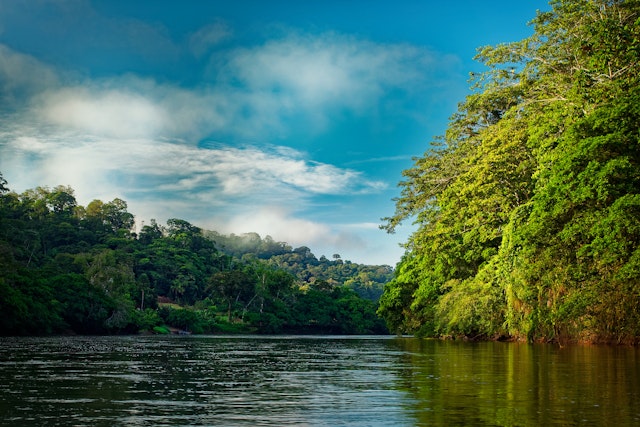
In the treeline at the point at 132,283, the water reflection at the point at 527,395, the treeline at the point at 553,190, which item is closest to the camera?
the water reflection at the point at 527,395

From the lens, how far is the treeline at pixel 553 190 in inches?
975

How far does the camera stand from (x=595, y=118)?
25891mm

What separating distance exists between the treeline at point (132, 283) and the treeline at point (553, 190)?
149 feet

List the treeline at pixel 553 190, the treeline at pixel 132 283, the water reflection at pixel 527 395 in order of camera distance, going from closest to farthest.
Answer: the water reflection at pixel 527 395 < the treeline at pixel 553 190 < the treeline at pixel 132 283

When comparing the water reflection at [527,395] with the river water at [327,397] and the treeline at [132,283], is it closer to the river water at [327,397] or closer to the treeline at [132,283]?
the river water at [327,397]

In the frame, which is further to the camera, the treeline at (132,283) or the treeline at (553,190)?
the treeline at (132,283)

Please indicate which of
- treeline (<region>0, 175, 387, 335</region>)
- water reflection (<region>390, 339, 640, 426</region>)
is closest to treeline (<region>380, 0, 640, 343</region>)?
water reflection (<region>390, 339, 640, 426</region>)

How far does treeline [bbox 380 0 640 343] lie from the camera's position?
2477 cm

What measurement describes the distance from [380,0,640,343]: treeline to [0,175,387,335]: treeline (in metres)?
45.4

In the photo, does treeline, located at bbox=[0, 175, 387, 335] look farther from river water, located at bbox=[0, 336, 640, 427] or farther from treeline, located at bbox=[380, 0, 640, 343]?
river water, located at bbox=[0, 336, 640, 427]

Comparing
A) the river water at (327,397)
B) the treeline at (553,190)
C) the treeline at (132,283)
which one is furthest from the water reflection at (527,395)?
the treeline at (132,283)

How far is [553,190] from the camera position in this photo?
87.9 feet

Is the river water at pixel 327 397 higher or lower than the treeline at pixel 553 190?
lower

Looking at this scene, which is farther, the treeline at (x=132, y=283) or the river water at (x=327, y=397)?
the treeline at (x=132, y=283)
